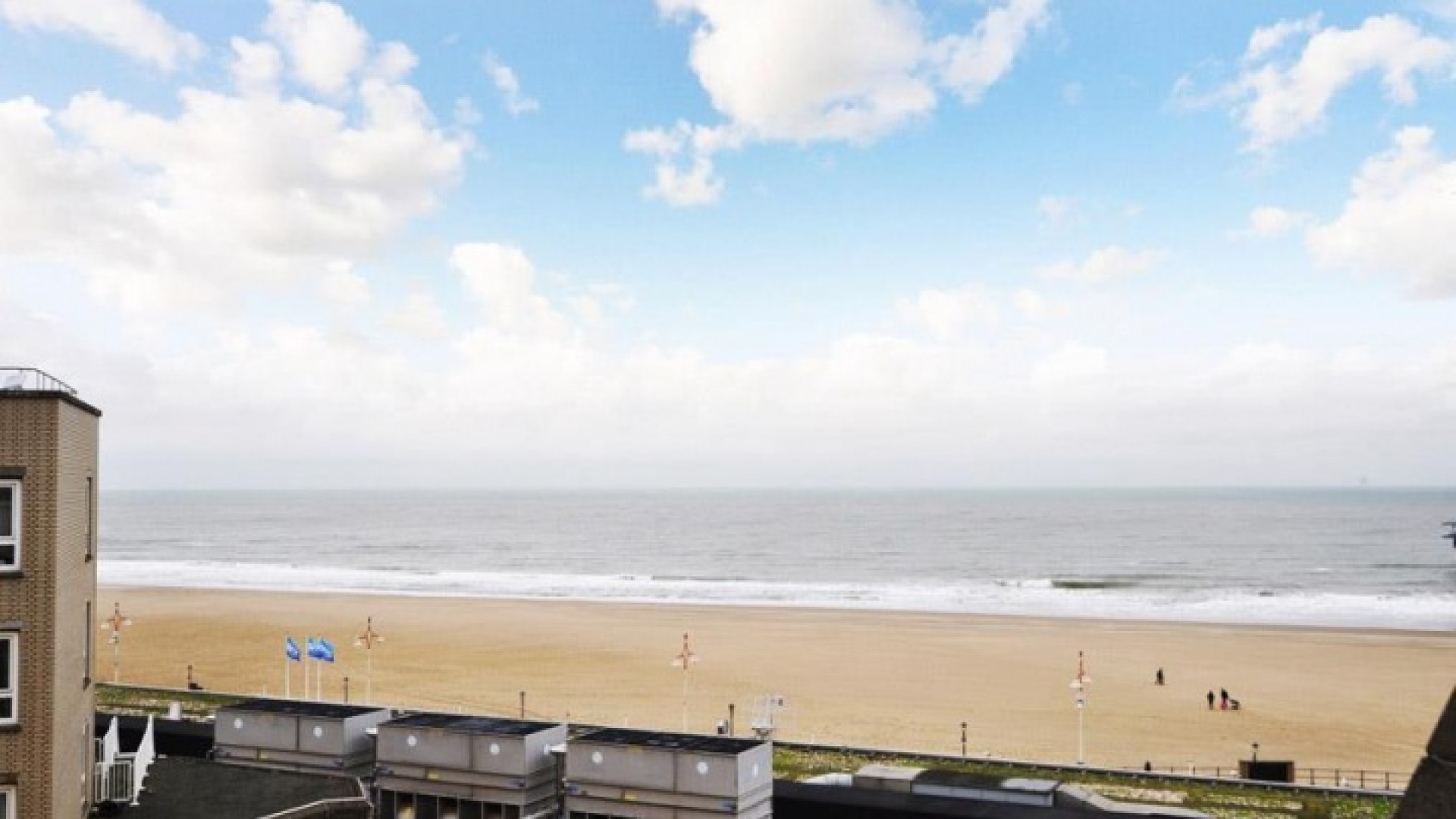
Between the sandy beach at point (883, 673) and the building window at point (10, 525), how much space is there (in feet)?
106

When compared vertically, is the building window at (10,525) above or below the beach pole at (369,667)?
above

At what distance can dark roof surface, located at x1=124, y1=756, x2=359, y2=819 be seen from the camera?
1989 centimetres

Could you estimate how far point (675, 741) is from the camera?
64.7ft

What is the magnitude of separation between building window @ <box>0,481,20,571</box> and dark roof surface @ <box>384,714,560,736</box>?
275 inches

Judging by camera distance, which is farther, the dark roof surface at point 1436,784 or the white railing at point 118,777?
the white railing at point 118,777

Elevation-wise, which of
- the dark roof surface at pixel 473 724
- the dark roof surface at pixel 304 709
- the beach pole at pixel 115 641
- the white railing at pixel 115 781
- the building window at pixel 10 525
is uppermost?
the building window at pixel 10 525

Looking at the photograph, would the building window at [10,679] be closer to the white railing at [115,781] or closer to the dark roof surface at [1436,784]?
the white railing at [115,781]

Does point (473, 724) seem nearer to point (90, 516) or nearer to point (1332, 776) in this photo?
point (90, 516)

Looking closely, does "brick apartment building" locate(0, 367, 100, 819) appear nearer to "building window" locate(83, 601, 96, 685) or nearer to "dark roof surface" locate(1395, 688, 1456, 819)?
"building window" locate(83, 601, 96, 685)

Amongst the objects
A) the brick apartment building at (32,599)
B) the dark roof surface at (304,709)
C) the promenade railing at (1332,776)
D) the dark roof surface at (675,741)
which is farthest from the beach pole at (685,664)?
the brick apartment building at (32,599)

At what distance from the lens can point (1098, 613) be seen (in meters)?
92.7

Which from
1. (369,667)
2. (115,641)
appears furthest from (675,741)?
(369,667)

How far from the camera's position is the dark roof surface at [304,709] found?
2269 cm

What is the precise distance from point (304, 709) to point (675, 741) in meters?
8.15
